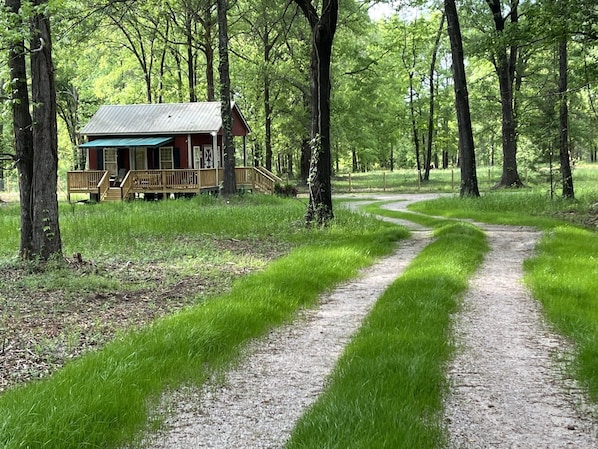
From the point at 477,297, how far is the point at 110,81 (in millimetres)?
39606

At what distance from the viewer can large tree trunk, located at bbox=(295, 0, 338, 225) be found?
1340 centimetres

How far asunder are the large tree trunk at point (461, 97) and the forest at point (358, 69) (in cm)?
107

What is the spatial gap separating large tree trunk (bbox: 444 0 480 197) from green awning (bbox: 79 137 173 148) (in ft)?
49.3

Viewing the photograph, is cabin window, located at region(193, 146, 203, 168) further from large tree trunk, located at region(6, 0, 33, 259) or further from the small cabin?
large tree trunk, located at region(6, 0, 33, 259)

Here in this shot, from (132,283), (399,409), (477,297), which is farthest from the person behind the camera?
(132,283)

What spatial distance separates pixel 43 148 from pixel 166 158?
71.7 feet

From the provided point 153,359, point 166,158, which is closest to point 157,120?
point 166,158

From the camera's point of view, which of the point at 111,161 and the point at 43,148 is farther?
the point at 111,161

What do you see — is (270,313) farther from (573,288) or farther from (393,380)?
(573,288)

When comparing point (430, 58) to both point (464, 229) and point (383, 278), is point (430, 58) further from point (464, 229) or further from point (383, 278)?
point (383, 278)

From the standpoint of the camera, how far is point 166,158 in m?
30.3

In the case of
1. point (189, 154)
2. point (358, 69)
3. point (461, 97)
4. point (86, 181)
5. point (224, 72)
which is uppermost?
point (358, 69)

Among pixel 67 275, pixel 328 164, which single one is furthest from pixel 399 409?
pixel 328 164

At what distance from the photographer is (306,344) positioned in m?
5.42
